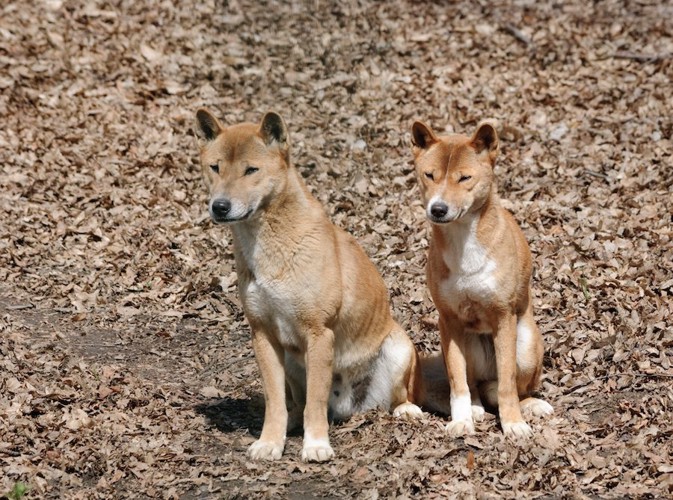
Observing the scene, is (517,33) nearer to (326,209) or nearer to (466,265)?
(326,209)

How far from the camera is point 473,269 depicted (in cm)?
643

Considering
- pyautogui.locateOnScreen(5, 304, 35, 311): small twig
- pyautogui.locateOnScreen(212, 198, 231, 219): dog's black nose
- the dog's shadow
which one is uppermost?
pyautogui.locateOnScreen(212, 198, 231, 219): dog's black nose

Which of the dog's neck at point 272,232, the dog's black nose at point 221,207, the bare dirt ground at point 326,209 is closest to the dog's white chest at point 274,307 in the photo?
the dog's neck at point 272,232

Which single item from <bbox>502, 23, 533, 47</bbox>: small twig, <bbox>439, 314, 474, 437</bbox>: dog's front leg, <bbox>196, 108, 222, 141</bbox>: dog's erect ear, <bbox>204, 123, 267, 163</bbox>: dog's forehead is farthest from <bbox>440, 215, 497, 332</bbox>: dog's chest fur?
<bbox>502, 23, 533, 47</bbox>: small twig

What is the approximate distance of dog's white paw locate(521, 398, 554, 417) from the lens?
6758mm

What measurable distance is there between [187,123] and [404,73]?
3085 millimetres

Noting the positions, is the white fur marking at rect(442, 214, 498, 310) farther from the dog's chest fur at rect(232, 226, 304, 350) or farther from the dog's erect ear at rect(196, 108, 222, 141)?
the dog's erect ear at rect(196, 108, 222, 141)

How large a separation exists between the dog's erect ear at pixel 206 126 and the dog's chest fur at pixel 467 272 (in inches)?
69.6

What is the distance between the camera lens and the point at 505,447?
20.2ft

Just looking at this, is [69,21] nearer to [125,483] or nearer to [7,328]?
[7,328]

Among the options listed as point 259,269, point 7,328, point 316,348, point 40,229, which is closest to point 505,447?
point 316,348

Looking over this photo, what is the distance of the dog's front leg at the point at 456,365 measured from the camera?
6.62 metres

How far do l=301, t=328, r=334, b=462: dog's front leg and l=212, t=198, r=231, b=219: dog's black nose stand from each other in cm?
99

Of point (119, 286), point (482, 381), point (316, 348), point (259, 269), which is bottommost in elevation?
point (119, 286)
